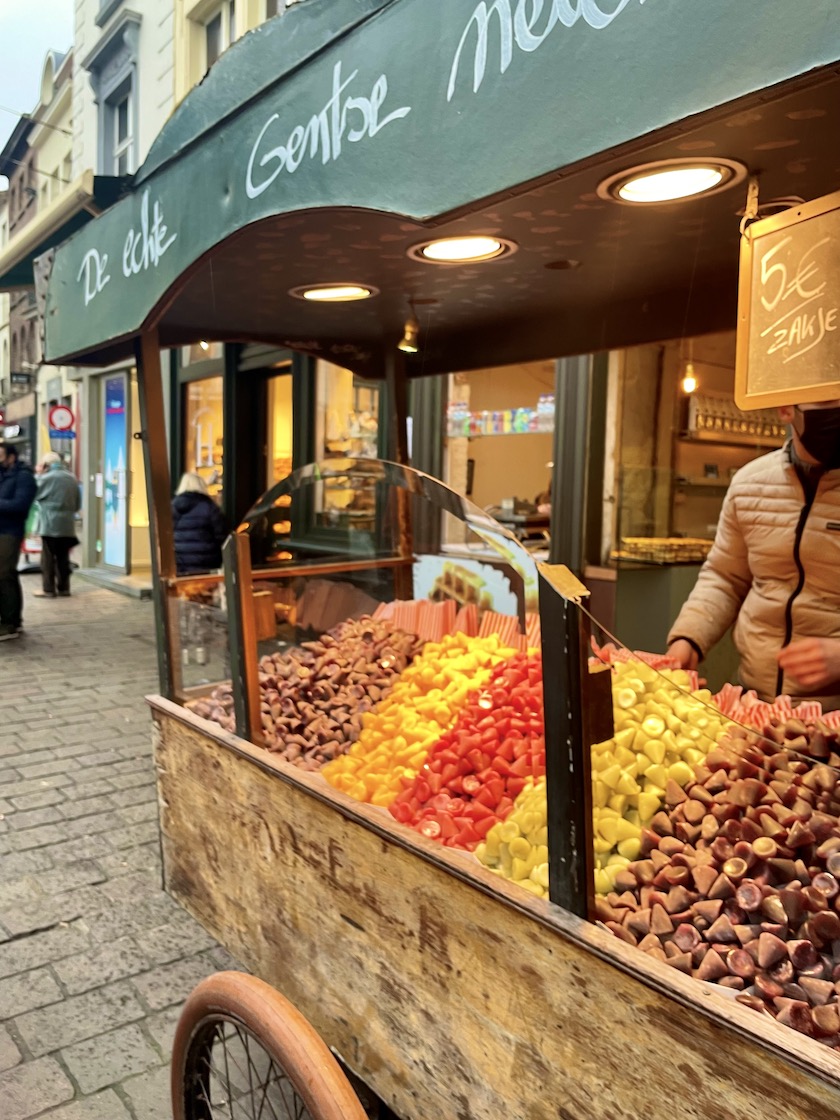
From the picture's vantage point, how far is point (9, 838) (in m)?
3.41

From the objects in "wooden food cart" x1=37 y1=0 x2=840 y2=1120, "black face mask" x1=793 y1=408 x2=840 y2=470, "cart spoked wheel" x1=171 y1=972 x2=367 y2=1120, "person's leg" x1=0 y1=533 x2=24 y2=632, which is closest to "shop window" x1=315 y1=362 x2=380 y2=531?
"person's leg" x1=0 y1=533 x2=24 y2=632

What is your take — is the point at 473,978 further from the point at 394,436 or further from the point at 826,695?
the point at 394,436

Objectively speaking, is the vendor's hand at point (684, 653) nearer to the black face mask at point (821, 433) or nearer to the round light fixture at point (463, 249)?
the black face mask at point (821, 433)

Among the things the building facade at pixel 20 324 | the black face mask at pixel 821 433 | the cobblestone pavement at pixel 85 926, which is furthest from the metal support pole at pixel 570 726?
the building facade at pixel 20 324

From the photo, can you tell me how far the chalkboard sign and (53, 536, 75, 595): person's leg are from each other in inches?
376

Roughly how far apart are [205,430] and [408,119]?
933cm

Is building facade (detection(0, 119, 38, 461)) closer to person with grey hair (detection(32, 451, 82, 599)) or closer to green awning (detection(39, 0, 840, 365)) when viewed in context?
person with grey hair (detection(32, 451, 82, 599))

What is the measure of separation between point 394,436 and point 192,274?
185 centimetres

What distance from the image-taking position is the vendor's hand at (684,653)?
99.8 inches

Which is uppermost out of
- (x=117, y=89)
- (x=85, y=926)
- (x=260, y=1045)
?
(x=117, y=89)

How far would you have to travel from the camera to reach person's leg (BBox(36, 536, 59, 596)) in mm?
9734

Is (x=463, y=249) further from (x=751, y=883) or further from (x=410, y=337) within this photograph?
(x=751, y=883)

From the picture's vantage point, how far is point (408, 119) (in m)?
1.42

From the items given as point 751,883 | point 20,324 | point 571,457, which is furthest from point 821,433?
point 20,324
